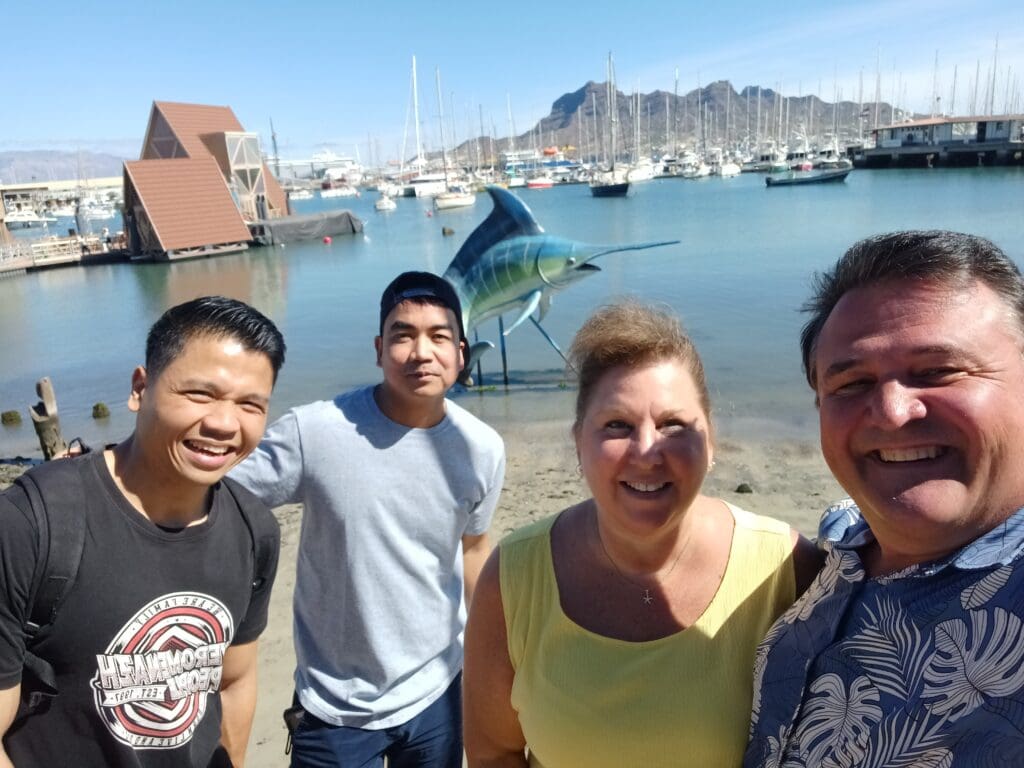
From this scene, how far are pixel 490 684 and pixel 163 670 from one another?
0.80 metres

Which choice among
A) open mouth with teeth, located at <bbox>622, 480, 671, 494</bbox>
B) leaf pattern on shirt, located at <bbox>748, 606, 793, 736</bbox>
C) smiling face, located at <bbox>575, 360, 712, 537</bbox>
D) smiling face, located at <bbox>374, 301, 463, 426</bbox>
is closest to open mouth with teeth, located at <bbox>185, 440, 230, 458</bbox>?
smiling face, located at <bbox>374, 301, 463, 426</bbox>

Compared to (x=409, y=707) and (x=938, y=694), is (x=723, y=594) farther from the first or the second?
(x=409, y=707)

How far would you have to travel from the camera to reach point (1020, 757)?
95 cm

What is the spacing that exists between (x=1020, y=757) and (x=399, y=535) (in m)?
1.77

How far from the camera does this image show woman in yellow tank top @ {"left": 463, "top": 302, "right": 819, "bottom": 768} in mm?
1520

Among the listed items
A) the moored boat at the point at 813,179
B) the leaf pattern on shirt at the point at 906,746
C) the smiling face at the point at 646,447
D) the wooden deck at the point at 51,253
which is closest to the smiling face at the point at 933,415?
the leaf pattern on shirt at the point at 906,746

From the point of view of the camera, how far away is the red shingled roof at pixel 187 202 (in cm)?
3784

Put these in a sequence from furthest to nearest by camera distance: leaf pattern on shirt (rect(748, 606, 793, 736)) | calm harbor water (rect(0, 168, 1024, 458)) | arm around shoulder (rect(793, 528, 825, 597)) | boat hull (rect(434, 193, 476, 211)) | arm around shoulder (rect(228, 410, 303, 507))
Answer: boat hull (rect(434, 193, 476, 211)) < calm harbor water (rect(0, 168, 1024, 458)) < arm around shoulder (rect(228, 410, 303, 507)) < arm around shoulder (rect(793, 528, 825, 597)) < leaf pattern on shirt (rect(748, 606, 793, 736))

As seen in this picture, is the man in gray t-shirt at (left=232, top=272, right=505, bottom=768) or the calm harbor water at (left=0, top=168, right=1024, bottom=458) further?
the calm harbor water at (left=0, top=168, right=1024, bottom=458)

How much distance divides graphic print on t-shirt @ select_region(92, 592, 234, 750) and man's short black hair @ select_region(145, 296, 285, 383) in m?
0.61

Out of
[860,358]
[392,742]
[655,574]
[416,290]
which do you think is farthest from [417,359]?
[860,358]

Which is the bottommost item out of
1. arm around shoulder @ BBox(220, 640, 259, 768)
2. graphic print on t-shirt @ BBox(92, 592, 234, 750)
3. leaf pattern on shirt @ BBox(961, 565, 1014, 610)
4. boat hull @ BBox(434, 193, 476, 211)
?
arm around shoulder @ BBox(220, 640, 259, 768)

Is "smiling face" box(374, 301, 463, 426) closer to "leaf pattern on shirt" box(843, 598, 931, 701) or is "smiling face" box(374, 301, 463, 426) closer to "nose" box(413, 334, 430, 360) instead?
"nose" box(413, 334, 430, 360)

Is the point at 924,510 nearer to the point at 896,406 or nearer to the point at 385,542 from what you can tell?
the point at 896,406
